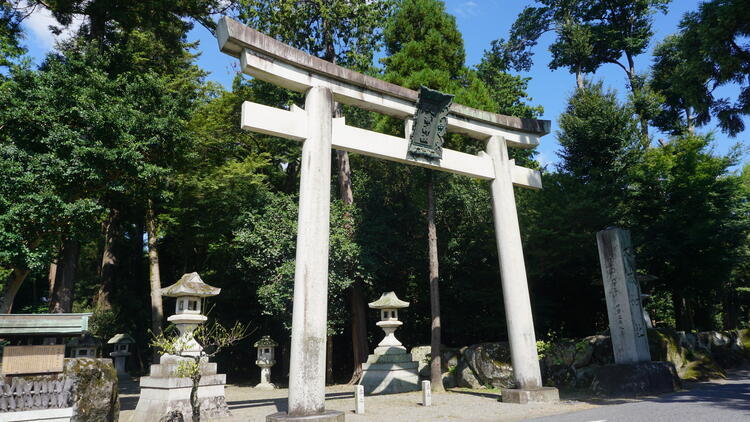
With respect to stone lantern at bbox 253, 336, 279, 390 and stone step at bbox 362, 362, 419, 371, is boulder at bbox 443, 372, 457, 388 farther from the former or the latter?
stone lantern at bbox 253, 336, 279, 390

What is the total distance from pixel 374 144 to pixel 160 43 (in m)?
13.6

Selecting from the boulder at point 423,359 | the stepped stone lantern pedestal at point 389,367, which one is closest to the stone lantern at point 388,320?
the stepped stone lantern pedestal at point 389,367

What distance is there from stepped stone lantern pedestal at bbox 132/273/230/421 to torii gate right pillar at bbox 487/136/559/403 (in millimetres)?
5966

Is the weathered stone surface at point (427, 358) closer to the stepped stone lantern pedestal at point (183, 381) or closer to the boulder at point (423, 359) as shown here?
the boulder at point (423, 359)

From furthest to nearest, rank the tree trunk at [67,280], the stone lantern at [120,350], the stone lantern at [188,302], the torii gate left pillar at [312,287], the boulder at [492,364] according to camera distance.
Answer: the stone lantern at [120,350] → the tree trunk at [67,280] → the boulder at [492,364] → the stone lantern at [188,302] → the torii gate left pillar at [312,287]

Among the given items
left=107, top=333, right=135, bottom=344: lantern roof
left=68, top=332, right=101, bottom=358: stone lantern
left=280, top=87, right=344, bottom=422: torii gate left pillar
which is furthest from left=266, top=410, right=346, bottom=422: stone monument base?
left=107, top=333, right=135, bottom=344: lantern roof

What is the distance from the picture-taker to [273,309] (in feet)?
47.9

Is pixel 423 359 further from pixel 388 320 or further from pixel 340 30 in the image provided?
pixel 340 30

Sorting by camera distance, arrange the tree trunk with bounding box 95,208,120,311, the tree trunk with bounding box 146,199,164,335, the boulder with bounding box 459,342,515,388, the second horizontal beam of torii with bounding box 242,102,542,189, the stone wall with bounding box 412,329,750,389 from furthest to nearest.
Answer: the tree trunk with bounding box 95,208,120,311 → the tree trunk with bounding box 146,199,164,335 → the boulder with bounding box 459,342,515,388 → the stone wall with bounding box 412,329,750,389 → the second horizontal beam of torii with bounding box 242,102,542,189

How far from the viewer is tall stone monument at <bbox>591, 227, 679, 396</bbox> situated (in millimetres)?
9398

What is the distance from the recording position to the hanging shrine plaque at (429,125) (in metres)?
9.10

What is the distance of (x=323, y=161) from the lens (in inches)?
294

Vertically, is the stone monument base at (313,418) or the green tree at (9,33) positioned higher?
the green tree at (9,33)

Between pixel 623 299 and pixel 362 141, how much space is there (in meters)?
7.39
